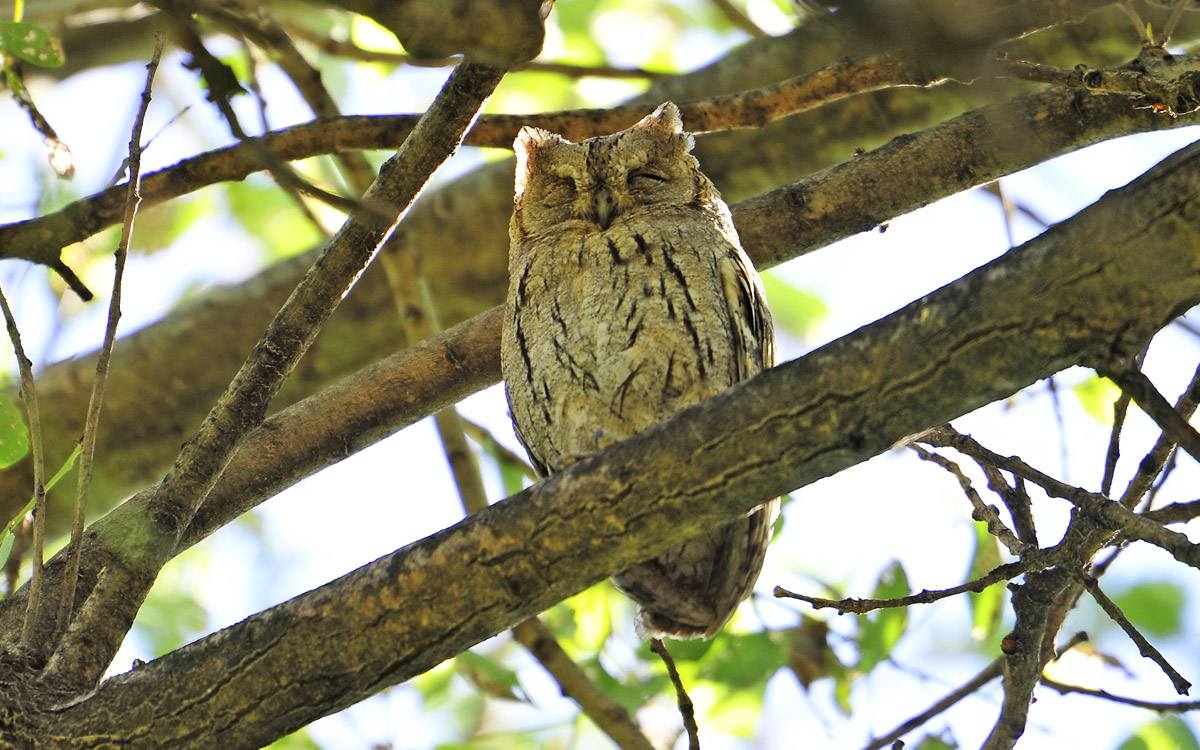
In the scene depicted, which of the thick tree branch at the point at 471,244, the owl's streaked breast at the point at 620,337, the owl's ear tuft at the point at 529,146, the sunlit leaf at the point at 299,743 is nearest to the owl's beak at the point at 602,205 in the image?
the owl's streaked breast at the point at 620,337

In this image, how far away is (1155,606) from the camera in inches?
158

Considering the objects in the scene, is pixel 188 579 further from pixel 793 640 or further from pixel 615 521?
pixel 615 521

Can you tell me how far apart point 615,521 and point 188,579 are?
4671 millimetres

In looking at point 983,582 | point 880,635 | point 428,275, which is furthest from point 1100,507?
point 428,275

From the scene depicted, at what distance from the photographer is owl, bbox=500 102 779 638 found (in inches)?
107

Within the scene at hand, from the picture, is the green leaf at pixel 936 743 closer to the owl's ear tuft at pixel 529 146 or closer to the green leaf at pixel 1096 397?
the green leaf at pixel 1096 397

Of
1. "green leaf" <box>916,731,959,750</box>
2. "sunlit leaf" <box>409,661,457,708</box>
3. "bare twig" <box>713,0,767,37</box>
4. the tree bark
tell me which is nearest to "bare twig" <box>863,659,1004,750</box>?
"green leaf" <box>916,731,959,750</box>

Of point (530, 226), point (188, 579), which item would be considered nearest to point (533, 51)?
point (530, 226)

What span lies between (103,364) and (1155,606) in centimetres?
390

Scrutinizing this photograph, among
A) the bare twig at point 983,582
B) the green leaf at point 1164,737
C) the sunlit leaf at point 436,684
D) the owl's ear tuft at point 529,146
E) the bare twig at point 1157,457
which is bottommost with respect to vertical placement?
the green leaf at point 1164,737

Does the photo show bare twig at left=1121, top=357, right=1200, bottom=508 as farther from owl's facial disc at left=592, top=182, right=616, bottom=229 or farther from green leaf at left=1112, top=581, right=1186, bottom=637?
green leaf at left=1112, top=581, right=1186, bottom=637

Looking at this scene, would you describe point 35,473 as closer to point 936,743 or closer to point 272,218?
point 936,743

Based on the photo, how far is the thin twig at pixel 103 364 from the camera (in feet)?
6.36

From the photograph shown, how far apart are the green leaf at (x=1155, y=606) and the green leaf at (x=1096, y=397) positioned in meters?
0.91
